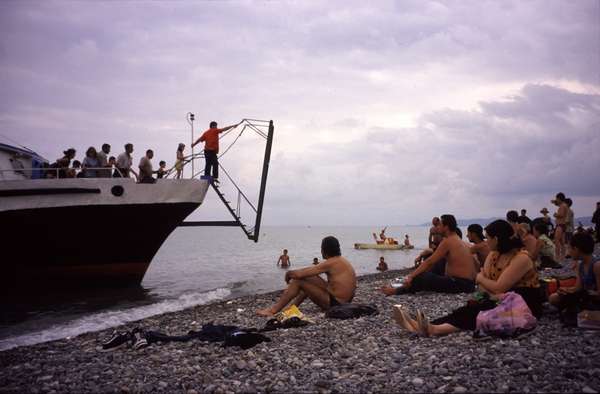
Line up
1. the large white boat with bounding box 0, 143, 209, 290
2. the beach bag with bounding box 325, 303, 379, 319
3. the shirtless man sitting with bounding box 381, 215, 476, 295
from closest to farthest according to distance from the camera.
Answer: the beach bag with bounding box 325, 303, 379, 319 < the shirtless man sitting with bounding box 381, 215, 476, 295 < the large white boat with bounding box 0, 143, 209, 290

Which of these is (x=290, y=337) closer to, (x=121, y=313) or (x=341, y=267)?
(x=341, y=267)

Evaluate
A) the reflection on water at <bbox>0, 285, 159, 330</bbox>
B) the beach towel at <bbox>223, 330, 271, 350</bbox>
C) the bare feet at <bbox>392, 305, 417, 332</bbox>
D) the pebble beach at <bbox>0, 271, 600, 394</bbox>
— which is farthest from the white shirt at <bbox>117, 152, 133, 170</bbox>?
the bare feet at <bbox>392, 305, 417, 332</bbox>

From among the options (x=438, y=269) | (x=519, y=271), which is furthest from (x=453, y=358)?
(x=438, y=269)

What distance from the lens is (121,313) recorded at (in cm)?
1225

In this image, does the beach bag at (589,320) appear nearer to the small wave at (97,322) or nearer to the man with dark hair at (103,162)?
the small wave at (97,322)

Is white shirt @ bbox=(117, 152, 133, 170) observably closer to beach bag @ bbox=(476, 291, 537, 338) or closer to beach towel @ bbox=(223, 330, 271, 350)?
beach towel @ bbox=(223, 330, 271, 350)

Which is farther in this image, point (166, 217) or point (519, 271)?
point (166, 217)

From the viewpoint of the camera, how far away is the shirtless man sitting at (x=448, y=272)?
28.3 feet

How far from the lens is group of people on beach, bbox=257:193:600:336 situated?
542 centimetres

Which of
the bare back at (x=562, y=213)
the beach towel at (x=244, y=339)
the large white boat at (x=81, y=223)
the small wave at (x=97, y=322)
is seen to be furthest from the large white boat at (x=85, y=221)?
the bare back at (x=562, y=213)

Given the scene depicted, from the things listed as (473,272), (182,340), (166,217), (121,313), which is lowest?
(121,313)

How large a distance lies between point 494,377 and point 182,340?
4.62 m

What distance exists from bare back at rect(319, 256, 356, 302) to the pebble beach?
0.66 meters

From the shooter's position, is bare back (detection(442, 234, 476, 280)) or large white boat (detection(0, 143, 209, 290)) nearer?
bare back (detection(442, 234, 476, 280))
